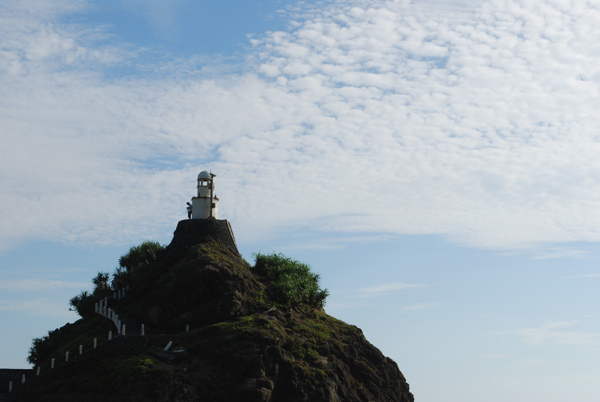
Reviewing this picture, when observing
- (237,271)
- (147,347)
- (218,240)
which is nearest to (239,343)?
(147,347)

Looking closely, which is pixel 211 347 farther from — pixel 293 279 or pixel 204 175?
pixel 204 175

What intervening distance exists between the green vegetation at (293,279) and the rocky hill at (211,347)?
60 centimetres

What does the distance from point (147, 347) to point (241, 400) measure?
22.7 ft

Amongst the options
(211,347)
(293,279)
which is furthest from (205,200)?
(211,347)

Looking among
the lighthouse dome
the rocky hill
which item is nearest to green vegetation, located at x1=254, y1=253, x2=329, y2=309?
the rocky hill

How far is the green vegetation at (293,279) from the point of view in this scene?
5331cm

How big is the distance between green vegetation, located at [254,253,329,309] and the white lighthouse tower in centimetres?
547

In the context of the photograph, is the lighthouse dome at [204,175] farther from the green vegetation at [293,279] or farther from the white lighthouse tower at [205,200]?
the green vegetation at [293,279]

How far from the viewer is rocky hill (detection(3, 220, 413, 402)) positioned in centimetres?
4041

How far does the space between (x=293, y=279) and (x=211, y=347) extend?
495 inches

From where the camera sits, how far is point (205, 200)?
191ft

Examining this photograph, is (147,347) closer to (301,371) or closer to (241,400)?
(241,400)

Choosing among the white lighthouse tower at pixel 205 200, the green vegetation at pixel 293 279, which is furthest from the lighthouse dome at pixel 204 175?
the green vegetation at pixel 293 279

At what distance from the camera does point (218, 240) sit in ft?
185
